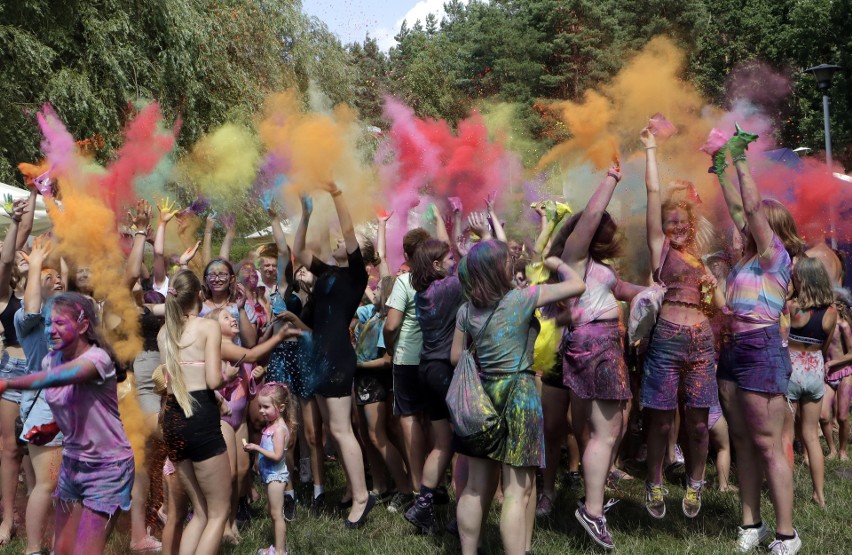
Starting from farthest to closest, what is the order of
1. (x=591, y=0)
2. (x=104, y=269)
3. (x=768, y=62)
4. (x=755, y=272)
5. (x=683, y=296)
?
1. (x=591, y=0)
2. (x=768, y=62)
3. (x=104, y=269)
4. (x=683, y=296)
5. (x=755, y=272)

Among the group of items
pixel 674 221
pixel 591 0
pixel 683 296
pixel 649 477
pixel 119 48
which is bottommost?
pixel 649 477

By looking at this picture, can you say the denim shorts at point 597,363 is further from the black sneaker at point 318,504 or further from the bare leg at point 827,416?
the bare leg at point 827,416

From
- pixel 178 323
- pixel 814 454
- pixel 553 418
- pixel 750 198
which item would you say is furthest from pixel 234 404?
pixel 814 454

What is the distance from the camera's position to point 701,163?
699 centimetres

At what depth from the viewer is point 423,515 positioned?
5586 millimetres

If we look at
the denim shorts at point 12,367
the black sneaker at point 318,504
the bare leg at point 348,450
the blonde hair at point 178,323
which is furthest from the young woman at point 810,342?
the denim shorts at point 12,367

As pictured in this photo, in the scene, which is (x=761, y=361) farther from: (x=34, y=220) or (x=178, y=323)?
(x=34, y=220)

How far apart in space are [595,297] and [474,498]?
1508mm

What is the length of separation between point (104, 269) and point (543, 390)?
3210 mm

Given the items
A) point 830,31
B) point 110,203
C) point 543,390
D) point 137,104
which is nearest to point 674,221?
point 543,390

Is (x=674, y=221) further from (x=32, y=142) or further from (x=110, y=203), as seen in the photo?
(x=32, y=142)

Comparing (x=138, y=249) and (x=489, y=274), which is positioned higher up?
(x=138, y=249)

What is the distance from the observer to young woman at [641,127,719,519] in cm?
527

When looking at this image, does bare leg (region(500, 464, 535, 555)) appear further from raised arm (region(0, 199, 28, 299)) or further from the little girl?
raised arm (region(0, 199, 28, 299))
